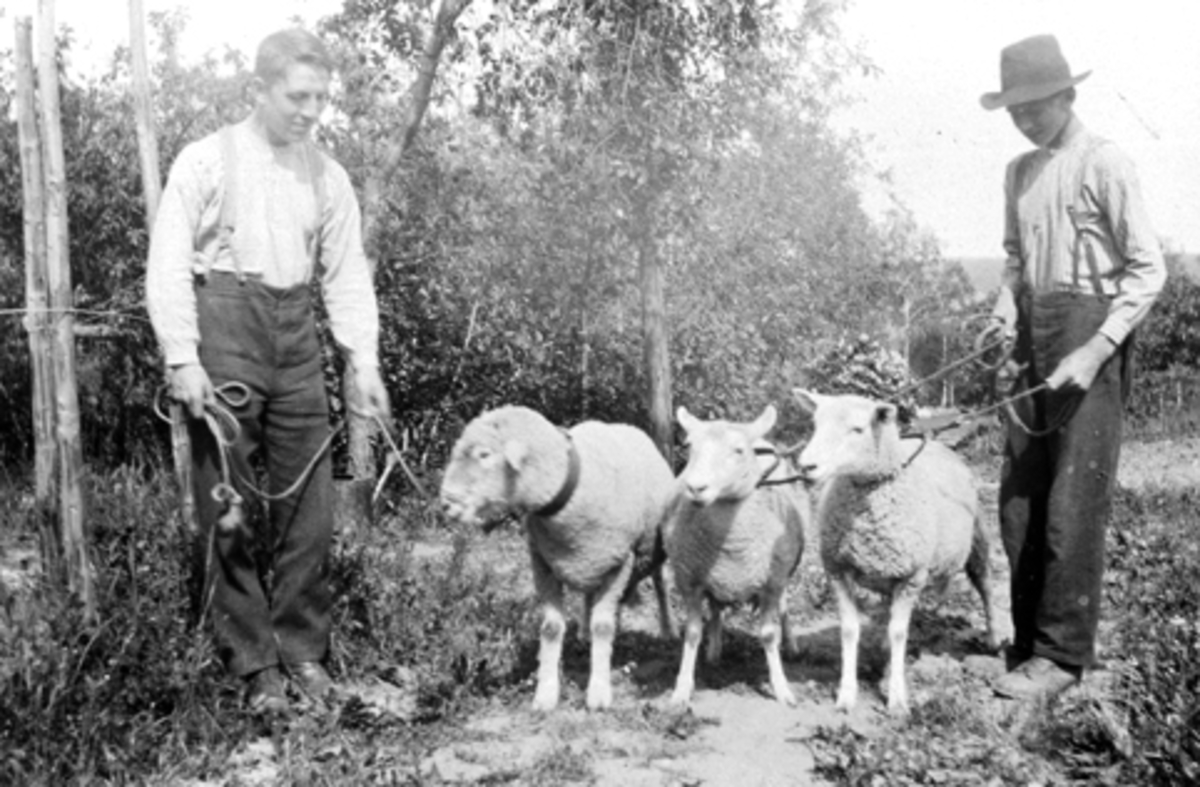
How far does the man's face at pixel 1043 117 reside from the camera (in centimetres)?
517

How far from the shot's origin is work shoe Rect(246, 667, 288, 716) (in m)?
4.60

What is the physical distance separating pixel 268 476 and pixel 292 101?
1563 millimetres

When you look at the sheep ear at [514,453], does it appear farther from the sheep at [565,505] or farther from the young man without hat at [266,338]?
the young man without hat at [266,338]

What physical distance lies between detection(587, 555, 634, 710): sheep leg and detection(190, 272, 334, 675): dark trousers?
3.94 ft

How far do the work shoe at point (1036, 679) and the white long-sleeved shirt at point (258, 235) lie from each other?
3232 millimetres

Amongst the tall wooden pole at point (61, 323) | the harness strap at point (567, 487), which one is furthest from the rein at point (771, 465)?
the tall wooden pole at point (61, 323)

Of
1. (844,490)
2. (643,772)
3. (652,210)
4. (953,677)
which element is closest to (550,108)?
(652,210)

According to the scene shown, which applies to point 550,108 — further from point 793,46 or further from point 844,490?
point 844,490

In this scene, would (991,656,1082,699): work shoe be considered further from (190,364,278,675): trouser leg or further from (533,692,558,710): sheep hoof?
(190,364,278,675): trouser leg

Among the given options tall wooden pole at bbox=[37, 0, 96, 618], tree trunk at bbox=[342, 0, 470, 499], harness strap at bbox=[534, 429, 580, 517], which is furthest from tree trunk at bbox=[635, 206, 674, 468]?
tall wooden pole at bbox=[37, 0, 96, 618]

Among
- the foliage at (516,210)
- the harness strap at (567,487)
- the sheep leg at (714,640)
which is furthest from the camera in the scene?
the foliage at (516,210)

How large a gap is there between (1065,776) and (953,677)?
1489mm

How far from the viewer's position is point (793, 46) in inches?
371

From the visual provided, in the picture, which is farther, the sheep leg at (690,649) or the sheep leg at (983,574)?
the sheep leg at (983,574)
